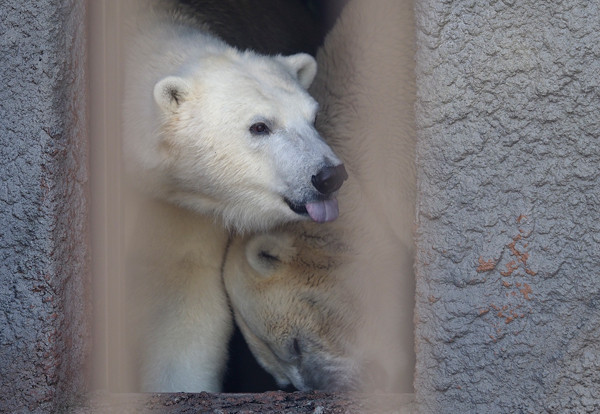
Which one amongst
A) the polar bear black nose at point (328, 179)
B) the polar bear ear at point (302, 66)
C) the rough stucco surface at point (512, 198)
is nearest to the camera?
the rough stucco surface at point (512, 198)

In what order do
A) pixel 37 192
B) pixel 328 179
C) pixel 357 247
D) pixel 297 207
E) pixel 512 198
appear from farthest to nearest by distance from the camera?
pixel 357 247
pixel 297 207
pixel 328 179
pixel 37 192
pixel 512 198

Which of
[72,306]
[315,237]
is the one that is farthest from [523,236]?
[72,306]

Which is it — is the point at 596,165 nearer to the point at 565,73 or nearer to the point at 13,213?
the point at 565,73

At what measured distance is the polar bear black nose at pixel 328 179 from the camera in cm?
235

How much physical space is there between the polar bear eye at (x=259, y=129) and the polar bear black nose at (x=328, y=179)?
245mm

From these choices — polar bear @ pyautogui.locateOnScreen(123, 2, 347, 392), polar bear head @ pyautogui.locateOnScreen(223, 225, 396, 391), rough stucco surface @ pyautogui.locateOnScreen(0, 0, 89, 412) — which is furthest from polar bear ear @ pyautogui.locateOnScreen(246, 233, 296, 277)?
rough stucco surface @ pyautogui.locateOnScreen(0, 0, 89, 412)

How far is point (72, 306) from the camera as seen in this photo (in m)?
2.31

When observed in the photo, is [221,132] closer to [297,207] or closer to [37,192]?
[297,207]

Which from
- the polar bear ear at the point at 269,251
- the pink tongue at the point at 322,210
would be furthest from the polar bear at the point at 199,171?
the polar bear ear at the point at 269,251

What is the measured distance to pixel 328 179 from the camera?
2.35 m

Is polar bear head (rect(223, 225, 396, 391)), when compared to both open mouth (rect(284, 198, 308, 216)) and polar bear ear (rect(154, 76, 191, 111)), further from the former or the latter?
polar bear ear (rect(154, 76, 191, 111))

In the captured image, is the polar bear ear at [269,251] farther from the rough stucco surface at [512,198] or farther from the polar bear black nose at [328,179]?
the rough stucco surface at [512,198]

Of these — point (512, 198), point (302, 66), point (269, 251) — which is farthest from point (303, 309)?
point (512, 198)

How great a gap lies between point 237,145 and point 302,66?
1.64 feet
